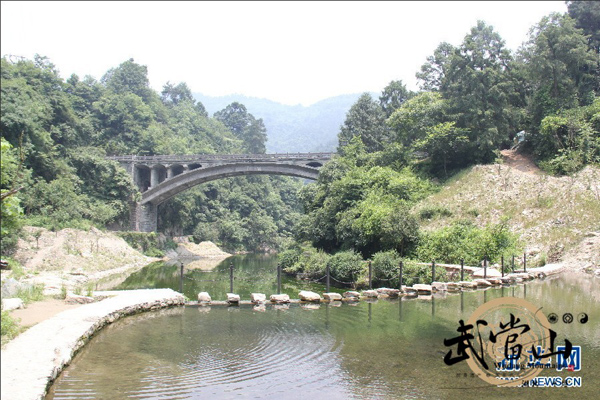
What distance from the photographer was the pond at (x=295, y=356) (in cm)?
715

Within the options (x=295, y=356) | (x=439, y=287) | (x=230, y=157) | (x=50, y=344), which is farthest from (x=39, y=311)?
(x=230, y=157)

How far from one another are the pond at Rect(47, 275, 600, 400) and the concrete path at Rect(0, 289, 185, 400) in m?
0.29

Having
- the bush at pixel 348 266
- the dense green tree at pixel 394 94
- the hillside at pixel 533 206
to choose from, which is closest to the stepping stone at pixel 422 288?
the bush at pixel 348 266

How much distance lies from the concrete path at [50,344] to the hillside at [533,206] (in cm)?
1797

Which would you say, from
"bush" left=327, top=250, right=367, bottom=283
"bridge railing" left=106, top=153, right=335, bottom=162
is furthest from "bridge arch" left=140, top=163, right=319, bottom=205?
"bush" left=327, top=250, right=367, bottom=283

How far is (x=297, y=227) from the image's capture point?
95.0 feet

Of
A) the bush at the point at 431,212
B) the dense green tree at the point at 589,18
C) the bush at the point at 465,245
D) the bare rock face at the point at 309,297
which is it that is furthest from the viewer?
the dense green tree at the point at 589,18

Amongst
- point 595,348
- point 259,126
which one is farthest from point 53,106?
point 259,126

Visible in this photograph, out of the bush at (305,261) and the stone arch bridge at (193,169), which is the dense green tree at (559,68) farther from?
the bush at (305,261)

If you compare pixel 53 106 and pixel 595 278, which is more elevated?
pixel 53 106

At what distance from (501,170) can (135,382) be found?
2941 centimetres

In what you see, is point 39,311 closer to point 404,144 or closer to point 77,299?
point 77,299

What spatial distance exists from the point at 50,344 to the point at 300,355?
15.1 ft

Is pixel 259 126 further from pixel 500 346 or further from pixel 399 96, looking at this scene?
pixel 500 346
